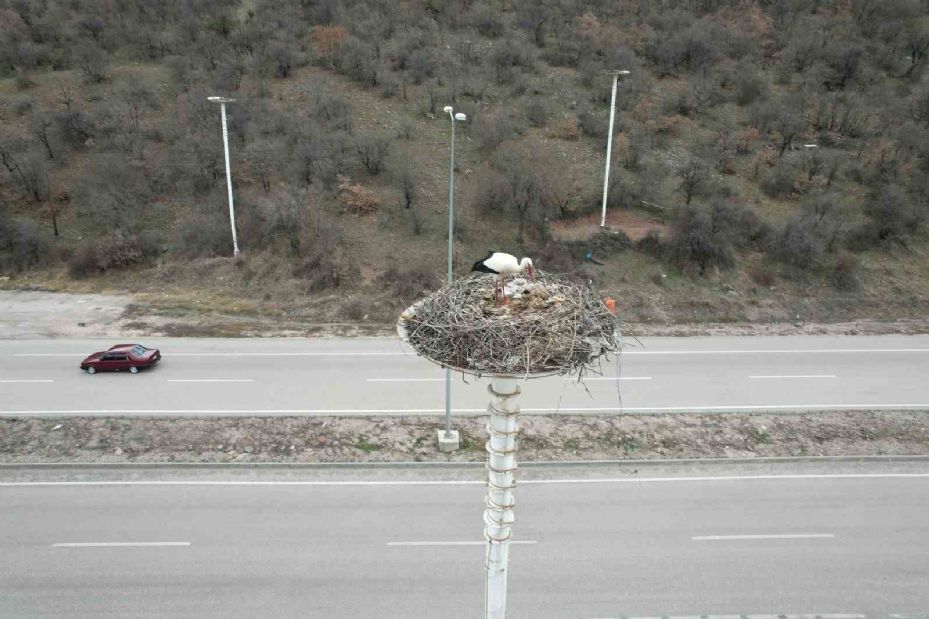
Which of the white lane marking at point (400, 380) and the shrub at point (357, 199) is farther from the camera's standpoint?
the shrub at point (357, 199)

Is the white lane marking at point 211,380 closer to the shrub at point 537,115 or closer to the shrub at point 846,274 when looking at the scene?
the shrub at point 846,274

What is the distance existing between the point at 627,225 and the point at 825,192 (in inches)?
440

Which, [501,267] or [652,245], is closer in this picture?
[501,267]

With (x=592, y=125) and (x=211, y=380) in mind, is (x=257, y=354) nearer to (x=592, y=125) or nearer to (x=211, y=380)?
(x=211, y=380)

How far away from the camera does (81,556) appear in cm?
1174

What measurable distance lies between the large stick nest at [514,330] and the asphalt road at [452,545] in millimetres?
6521

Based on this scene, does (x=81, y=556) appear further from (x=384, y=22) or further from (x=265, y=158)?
(x=384, y=22)

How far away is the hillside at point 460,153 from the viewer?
26.7 meters

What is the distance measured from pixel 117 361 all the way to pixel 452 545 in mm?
12461

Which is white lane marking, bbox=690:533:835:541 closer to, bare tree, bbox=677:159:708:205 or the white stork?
the white stork

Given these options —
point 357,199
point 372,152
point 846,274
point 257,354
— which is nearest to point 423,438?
point 257,354

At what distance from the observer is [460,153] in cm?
3381

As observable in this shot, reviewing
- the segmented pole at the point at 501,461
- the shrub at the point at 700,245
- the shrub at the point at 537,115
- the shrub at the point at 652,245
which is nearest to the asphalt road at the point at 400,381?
the shrub at the point at 700,245

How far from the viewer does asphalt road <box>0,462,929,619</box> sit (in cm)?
1092
